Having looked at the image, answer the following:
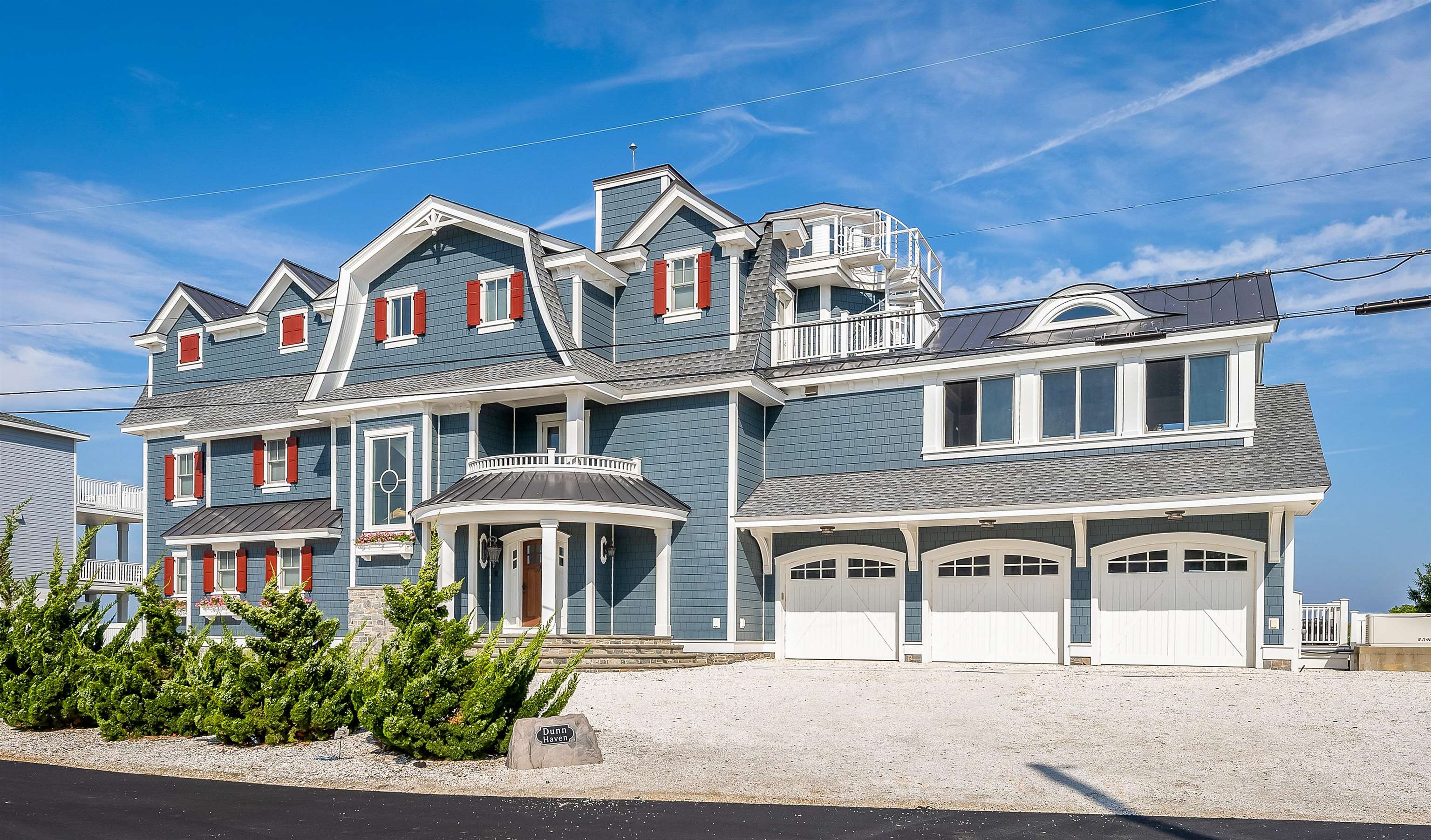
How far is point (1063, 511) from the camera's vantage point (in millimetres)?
20094

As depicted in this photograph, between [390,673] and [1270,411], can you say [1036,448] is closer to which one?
[1270,411]

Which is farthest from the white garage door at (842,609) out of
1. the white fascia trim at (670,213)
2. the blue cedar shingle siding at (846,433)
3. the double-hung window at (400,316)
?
the double-hung window at (400,316)

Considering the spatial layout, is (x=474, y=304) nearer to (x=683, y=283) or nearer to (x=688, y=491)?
(x=683, y=283)

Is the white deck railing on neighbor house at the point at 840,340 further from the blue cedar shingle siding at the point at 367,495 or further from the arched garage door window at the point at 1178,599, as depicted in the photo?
the blue cedar shingle siding at the point at 367,495

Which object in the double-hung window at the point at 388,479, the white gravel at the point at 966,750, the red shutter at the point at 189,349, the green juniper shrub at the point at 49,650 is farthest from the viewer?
the red shutter at the point at 189,349

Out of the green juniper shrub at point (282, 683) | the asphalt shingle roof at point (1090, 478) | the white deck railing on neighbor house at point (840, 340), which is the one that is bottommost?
the green juniper shrub at point (282, 683)

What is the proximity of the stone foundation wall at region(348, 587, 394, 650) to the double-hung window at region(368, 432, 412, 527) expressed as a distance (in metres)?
4.09

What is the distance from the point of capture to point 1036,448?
22.1 meters

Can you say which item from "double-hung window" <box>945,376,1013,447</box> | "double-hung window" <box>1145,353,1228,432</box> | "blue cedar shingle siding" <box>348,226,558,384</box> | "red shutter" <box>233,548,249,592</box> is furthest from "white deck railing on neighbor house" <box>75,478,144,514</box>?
"double-hung window" <box>1145,353,1228,432</box>

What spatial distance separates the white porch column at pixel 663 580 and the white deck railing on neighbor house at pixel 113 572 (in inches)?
888

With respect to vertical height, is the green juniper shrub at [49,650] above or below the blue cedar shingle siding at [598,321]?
below

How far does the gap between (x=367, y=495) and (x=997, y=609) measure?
46.1 ft

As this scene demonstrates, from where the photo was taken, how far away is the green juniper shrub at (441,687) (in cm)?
1219

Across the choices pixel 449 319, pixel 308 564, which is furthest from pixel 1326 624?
pixel 308 564
